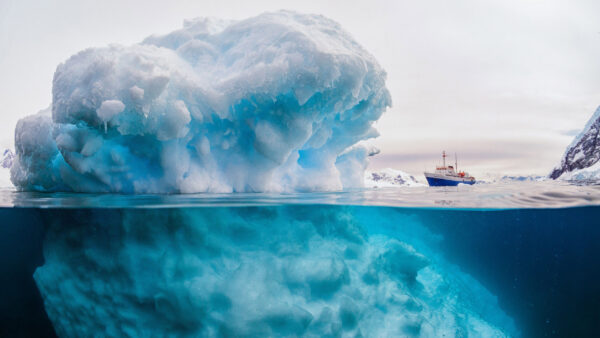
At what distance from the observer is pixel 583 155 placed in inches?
630

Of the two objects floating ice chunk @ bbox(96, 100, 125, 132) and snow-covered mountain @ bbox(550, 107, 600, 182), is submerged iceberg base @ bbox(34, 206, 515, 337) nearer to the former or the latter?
floating ice chunk @ bbox(96, 100, 125, 132)

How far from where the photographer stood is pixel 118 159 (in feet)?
17.6

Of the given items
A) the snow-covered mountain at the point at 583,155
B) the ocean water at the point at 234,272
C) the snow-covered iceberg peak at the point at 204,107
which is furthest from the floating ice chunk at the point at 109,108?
Result: the snow-covered mountain at the point at 583,155

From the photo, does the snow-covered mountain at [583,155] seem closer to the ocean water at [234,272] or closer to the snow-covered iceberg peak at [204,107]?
the ocean water at [234,272]

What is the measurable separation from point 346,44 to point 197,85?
283 centimetres

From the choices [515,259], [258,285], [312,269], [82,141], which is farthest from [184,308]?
[515,259]

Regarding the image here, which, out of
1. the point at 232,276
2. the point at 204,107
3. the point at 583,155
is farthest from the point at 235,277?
the point at 583,155

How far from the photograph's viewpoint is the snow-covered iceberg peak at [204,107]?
14.7 feet

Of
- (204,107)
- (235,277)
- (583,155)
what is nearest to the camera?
(235,277)

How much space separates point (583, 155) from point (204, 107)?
19525 millimetres

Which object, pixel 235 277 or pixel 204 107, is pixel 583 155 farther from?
pixel 235 277

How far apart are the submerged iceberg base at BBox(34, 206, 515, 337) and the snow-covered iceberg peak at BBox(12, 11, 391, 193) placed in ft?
3.69

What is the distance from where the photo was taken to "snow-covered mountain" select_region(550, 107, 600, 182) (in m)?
14.4

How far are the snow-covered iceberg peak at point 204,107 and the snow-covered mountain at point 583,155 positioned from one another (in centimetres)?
1355
